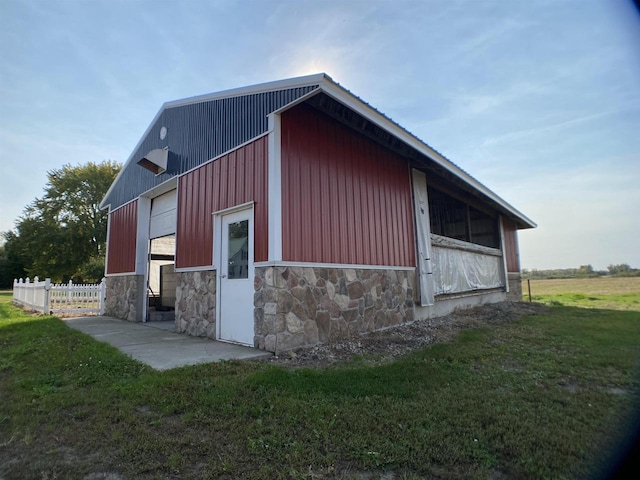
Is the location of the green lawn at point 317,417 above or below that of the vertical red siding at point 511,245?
below

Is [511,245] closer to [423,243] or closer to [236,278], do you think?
[423,243]

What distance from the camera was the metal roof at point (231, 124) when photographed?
15.8 feet

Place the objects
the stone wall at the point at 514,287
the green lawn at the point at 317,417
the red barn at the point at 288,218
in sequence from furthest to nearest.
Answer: the stone wall at the point at 514,287 < the red barn at the point at 288,218 < the green lawn at the point at 317,417

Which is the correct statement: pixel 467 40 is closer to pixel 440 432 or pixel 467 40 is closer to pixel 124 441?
pixel 440 432

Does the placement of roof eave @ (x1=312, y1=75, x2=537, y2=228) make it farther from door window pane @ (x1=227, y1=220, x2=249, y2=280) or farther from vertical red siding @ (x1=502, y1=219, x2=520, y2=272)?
vertical red siding @ (x1=502, y1=219, x2=520, y2=272)

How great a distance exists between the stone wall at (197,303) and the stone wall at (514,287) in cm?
1180

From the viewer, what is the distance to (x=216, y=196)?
6.09 metres

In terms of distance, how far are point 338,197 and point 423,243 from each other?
308 centimetres

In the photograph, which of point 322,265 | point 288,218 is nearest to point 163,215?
point 288,218

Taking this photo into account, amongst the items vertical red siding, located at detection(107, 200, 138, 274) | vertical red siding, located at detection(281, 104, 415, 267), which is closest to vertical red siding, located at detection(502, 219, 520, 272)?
vertical red siding, located at detection(281, 104, 415, 267)

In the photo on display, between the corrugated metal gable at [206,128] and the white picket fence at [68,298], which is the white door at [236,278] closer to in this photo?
the corrugated metal gable at [206,128]

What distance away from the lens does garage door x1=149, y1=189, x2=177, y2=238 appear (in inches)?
318

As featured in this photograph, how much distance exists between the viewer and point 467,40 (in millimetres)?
5543

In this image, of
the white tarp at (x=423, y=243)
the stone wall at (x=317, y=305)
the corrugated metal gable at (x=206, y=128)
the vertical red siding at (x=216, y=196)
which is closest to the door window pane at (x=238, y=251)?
the vertical red siding at (x=216, y=196)
